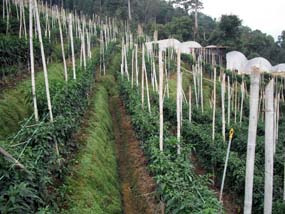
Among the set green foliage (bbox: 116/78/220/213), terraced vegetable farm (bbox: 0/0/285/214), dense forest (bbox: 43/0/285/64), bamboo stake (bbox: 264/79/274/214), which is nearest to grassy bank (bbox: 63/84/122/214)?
terraced vegetable farm (bbox: 0/0/285/214)

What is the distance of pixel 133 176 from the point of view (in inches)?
390

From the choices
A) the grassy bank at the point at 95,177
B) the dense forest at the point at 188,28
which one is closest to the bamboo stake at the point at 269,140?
the grassy bank at the point at 95,177

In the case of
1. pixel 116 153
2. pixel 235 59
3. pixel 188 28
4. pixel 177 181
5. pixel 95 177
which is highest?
pixel 188 28

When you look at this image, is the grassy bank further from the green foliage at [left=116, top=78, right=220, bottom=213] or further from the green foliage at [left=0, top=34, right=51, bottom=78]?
the green foliage at [left=0, top=34, right=51, bottom=78]

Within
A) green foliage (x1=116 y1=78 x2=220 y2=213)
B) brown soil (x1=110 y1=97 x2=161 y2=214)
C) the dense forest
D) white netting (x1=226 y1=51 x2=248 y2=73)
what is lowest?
brown soil (x1=110 y1=97 x2=161 y2=214)

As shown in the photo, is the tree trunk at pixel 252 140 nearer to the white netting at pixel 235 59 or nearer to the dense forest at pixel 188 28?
the white netting at pixel 235 59

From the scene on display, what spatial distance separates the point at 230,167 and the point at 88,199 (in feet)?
14.1

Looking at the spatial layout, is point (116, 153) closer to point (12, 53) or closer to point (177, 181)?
point (12, 53)

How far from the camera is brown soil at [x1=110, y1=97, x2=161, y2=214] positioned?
8.45m

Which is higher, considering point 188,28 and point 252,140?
point 188,28

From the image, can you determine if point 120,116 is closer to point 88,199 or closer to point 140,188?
point 140,188

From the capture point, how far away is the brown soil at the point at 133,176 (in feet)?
27.7

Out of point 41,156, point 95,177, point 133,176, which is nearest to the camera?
point 41,156

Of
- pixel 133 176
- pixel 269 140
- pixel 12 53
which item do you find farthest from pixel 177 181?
pixel 12 53
